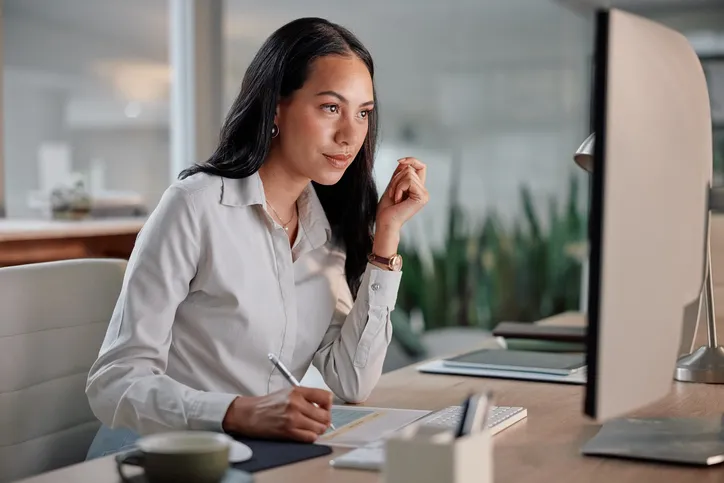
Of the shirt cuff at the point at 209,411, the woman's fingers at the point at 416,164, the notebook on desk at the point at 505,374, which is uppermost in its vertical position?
the woman's fingers at the point at 416,164

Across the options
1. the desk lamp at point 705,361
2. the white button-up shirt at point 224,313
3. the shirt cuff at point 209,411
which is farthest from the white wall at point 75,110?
the shirt cuff at point 209,411

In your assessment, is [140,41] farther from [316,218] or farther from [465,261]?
[316,218]

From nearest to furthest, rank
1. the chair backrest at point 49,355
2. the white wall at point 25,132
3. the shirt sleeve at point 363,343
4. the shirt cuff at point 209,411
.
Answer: the shirt cuff at point 209,411
the chair backrest at point 49,355
the shirt sleeve at point 363,343
the white wall at point 25,132

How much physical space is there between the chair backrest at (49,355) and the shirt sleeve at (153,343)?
19cm

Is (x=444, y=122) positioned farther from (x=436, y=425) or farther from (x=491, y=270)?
(x=436, y=425)

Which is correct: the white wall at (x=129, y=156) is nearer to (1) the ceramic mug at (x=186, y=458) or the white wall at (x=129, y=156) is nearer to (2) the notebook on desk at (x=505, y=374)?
(2) the notebook on desk at (x=505, y=374)

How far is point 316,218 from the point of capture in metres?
1.85

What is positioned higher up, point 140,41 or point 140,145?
point 140,41

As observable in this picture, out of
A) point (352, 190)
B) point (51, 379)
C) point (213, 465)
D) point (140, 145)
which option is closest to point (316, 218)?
point (352, 190)

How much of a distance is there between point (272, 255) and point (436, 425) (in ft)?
1.57

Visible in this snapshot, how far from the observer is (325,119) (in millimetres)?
1695

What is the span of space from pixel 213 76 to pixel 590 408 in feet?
13.2

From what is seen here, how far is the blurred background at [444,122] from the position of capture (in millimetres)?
4621

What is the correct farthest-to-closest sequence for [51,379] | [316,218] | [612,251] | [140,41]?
1. [140,41]
2. [316,218]
3. [51,379]
4. [612,251]
